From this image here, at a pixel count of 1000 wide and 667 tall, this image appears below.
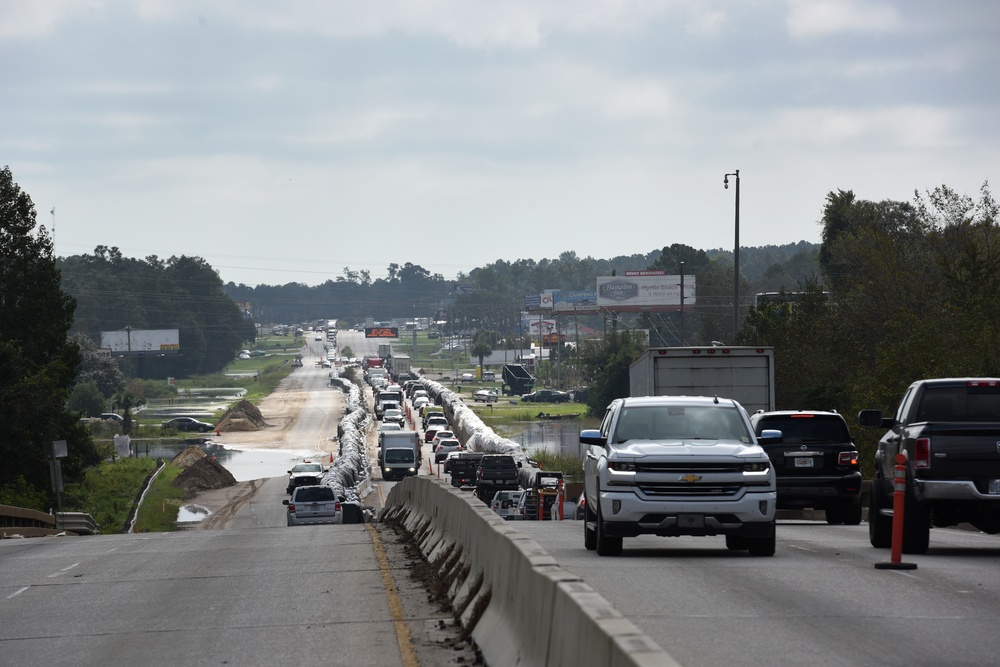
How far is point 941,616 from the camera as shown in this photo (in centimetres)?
1141

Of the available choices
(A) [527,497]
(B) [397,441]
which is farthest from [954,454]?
(B) [397,441]

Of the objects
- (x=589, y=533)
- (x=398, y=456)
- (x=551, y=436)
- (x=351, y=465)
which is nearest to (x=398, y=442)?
(x=398, y=456)

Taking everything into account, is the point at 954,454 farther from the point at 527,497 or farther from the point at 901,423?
the point at 527,497

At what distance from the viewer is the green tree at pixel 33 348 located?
189 feet

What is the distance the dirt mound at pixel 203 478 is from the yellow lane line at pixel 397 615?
58.6 meters

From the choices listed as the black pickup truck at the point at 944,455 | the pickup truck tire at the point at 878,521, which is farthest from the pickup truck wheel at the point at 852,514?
the black pickup truck at the point at 944,455

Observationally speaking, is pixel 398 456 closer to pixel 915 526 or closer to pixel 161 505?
pixel 161 505

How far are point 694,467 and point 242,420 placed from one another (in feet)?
387

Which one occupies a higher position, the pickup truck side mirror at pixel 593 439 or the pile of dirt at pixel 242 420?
the pickup truck side mirror at pixel 593 439

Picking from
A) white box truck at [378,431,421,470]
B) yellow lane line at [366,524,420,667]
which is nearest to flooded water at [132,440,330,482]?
white box truck at [378,431,421,470]

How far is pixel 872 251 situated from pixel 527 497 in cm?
2368

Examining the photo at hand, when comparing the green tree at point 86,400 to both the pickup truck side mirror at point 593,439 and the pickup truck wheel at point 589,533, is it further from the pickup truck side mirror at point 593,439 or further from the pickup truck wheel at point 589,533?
the pickup truck side mirror at point 593,439

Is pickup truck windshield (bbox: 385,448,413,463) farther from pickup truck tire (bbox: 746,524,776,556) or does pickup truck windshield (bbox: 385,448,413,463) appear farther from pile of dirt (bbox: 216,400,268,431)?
pickup truck tire (bbox: 746,524,776,556)

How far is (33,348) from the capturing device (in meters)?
68.2
